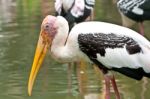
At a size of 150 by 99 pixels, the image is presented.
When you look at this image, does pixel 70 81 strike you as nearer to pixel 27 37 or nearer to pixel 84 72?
pixel 84 72

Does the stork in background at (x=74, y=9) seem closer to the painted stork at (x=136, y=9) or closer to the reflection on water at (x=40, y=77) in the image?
the painted stork at (x=136, y=9)

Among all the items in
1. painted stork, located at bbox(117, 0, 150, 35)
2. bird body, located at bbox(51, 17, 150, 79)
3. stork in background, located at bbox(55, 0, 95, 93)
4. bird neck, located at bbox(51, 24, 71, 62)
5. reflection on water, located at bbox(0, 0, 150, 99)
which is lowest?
reflection on water, located at bbox(0, 0, 150, 99)

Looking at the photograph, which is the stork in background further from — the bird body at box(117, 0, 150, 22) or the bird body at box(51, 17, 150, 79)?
the bird body at box(51, 17, 150, 79)

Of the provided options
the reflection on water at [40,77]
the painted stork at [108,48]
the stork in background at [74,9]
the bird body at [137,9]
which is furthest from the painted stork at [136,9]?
the painted stork at [108,48]

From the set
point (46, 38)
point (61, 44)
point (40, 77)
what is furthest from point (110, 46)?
point (40, 77)

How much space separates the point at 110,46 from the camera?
6.64 metres

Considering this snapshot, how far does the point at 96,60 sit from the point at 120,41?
1.19 feet

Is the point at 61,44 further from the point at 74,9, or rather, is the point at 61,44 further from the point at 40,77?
the point at 74,9

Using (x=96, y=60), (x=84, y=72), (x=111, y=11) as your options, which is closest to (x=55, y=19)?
(x=96, y=60)

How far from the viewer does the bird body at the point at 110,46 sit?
6.53m

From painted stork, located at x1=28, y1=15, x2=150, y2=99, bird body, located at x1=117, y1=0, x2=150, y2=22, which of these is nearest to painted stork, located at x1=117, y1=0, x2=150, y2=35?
bird body, located at x1=117, y1=0, x2=150, y2=22

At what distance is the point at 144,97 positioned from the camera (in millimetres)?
7812

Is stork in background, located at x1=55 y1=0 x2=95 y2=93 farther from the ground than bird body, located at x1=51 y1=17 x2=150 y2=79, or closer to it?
closer to it

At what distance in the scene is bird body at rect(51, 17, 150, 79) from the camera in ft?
21.4
